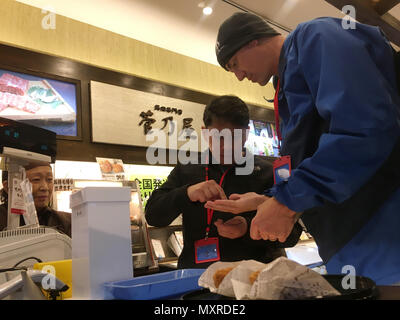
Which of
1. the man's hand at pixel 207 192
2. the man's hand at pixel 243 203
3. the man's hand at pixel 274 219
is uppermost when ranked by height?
the man's hand at pixel 207 192

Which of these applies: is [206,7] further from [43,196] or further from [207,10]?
[43,196]

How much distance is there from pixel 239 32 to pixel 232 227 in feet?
2.86

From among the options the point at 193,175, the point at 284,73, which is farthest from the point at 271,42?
the point at 193,175

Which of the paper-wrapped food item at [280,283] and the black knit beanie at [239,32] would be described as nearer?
the paper-wrapped food item at [280,283]

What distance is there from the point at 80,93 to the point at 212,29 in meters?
1.88

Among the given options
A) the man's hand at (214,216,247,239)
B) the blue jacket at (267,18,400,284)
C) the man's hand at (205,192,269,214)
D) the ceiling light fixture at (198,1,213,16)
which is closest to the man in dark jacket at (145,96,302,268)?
the man's hand at (214,216,247,239)

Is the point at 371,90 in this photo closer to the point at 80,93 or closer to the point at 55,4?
the point at 80,93

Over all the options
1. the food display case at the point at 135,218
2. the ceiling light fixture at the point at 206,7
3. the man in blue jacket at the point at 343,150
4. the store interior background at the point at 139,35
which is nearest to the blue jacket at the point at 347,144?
the man in blue jacket at the point at 343,150

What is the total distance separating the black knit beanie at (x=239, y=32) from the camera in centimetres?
140

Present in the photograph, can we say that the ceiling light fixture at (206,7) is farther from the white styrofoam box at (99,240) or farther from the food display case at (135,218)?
the white styrofoam box at (99,240)

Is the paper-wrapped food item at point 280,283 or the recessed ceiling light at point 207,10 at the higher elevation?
the recessed ceiling light at point 207,10

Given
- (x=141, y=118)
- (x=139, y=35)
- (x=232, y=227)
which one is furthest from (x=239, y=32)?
(x=139, y=35)

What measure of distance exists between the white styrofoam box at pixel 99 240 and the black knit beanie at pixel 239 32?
79 centimetres

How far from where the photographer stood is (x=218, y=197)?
5.25 feet
